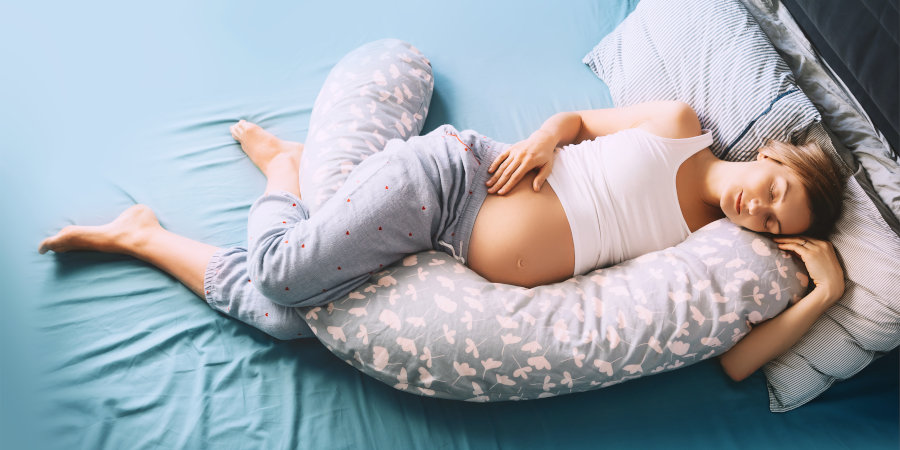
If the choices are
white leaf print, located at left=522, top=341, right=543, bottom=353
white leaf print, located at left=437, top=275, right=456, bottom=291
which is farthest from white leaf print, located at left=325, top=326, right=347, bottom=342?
white leaf print, located at left=522, top=341, right=543, bottom=353

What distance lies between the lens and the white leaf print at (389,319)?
0.96 meters

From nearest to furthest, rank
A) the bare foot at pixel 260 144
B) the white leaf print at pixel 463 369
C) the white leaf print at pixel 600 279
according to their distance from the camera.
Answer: the white leaf print at pixel 463 369, the white leaf print at pixel 600 279, the bare foot at pixel 260 144

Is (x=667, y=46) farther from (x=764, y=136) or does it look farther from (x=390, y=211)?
(x=390, y=211)

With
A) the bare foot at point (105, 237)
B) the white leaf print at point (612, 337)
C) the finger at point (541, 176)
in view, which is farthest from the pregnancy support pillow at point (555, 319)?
the bare foot at point (105, 237)

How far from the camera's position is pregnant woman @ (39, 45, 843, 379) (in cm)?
98

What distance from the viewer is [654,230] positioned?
3.70 ft

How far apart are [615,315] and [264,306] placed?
2.22ft

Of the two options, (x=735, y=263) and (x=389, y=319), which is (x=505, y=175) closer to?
(x=389, y=319)

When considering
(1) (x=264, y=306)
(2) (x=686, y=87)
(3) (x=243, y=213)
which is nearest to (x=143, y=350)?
(1) (x=264, y=306)

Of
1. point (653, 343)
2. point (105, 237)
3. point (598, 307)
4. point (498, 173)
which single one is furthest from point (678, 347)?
point (105, 237)

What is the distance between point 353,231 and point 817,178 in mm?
895

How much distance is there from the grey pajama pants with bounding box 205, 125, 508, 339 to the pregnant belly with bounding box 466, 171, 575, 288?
0.03 meters

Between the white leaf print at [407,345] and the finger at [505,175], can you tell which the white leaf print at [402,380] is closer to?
the white leaf print at [407,345]

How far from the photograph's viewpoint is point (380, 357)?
3.14ft
